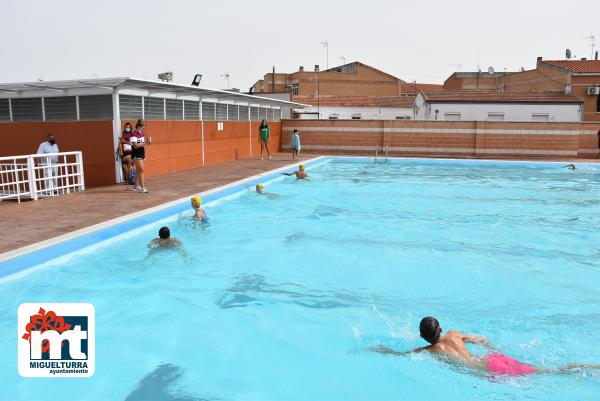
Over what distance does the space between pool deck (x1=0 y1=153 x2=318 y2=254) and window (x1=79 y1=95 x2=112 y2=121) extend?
2012 millimetres

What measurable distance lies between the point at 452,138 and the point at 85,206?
67.0 feet

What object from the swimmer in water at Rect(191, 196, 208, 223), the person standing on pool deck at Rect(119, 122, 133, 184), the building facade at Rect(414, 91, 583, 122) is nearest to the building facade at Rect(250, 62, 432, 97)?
the building facade at Rect(414, 91, 583, 122)

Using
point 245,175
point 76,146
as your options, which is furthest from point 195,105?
point 76,146

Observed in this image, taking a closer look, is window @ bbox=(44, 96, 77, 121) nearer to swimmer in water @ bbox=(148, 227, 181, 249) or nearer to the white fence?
the white fence

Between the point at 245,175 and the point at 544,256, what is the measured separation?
9.88 metres

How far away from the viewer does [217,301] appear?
690 cm

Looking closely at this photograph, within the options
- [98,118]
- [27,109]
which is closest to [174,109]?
[98,118]

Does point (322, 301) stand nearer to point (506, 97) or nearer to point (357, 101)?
point (506, 97)

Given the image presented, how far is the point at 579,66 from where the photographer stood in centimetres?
3762

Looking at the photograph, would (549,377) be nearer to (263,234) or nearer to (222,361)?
(222,361)

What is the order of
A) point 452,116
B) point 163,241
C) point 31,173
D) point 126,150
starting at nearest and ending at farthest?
point 163,241
point 31,173
point 126,150
point 452,116

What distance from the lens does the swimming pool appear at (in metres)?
4.87

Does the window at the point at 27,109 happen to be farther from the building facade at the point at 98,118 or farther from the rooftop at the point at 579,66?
the rooftop at the point at 579,66

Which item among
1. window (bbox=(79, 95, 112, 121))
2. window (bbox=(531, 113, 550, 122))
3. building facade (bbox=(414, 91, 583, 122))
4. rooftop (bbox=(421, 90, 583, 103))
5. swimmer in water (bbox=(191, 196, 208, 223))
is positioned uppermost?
rooftop (bbox=(421, 90, 583, 103))
